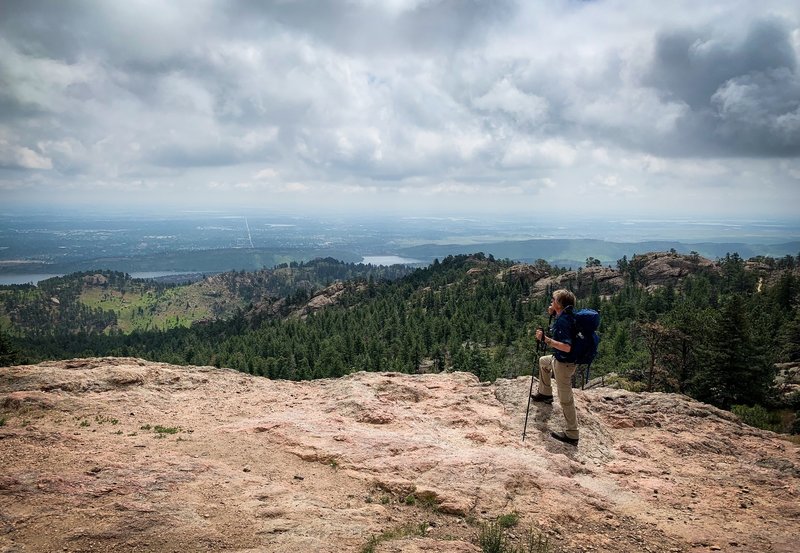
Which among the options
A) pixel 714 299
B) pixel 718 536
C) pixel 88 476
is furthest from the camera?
pixel 714 299

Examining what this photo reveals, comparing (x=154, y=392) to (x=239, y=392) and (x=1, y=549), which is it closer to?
(x=239, y=392)

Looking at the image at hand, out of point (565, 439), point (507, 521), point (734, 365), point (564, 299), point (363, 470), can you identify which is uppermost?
point (564, 299)

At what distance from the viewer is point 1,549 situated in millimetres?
5941

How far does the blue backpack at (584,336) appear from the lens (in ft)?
35.4

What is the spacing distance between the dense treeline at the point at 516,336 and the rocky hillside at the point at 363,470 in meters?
21.4

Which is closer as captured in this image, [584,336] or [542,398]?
[584,336]

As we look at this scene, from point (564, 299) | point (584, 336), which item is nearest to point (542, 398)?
point (584, 336)

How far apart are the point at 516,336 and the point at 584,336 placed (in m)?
91.0

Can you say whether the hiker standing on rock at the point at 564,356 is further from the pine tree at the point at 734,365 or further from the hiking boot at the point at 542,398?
the pine tree at the point at 734,365

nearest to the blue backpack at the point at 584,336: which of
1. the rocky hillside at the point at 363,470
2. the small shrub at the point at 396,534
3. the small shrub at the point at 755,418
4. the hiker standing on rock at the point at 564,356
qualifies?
the hiker standing on rock at the point at 564,356

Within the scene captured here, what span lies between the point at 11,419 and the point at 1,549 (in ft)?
21.8

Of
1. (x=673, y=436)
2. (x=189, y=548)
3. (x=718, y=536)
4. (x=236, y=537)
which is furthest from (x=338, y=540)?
(x=673, y=436)

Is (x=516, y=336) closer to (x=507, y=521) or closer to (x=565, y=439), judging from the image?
(x=565, y=439)

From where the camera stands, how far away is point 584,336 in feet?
35.7
